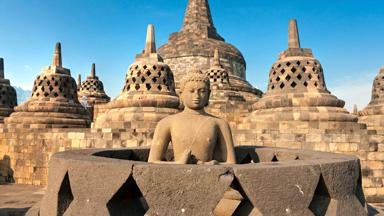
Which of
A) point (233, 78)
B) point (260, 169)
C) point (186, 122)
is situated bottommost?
point (260, 169)

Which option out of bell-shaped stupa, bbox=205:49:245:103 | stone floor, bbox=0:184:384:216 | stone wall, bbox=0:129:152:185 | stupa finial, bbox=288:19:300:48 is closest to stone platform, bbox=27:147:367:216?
stone floor, bbox=0:184:384:216

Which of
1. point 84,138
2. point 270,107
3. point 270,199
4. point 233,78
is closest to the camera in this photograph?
point 270,199

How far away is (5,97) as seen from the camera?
11539mm

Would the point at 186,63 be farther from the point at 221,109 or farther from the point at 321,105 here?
the point at 321,105

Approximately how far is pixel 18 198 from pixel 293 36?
870 cm

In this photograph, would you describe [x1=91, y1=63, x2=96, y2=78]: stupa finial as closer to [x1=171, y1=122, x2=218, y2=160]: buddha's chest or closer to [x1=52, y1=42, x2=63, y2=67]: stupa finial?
[x1=52, y1=42, x2=63, y2=67]: stupa finial

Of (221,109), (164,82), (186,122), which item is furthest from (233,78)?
(186,122)

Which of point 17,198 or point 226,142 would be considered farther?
point 17,198

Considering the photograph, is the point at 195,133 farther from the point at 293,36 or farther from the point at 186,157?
the point at 293,36

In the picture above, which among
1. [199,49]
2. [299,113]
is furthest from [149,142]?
[199,49]

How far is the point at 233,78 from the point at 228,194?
16888 millimetres

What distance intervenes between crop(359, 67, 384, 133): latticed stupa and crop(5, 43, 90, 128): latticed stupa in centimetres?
1054

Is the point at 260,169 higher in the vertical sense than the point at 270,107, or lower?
lower

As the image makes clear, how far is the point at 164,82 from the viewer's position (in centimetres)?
905
